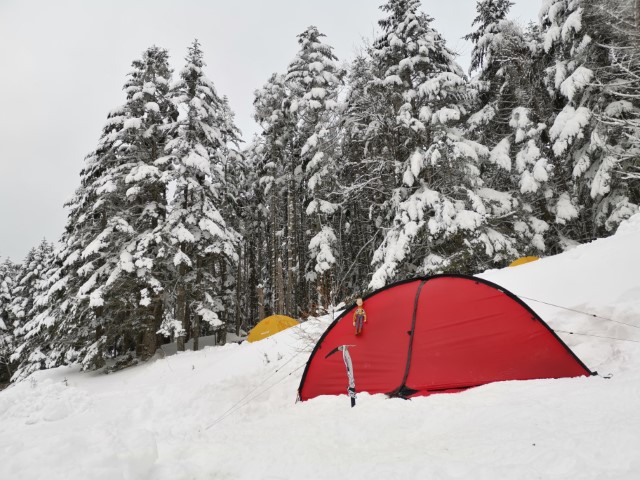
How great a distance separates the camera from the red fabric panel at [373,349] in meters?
5.33

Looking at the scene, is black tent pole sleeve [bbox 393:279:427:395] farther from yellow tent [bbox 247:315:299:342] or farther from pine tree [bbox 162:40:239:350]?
pine tree [bbox 162:40:239:350]

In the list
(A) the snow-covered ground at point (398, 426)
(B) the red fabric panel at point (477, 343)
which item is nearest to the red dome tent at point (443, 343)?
(B) the red fabric panel at point (477, 343)

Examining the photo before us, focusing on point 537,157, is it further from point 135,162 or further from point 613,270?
point 135,162

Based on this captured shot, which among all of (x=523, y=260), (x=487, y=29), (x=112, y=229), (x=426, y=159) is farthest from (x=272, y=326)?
(x=487, y=29)

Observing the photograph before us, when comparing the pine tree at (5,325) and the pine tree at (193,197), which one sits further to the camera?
the pine tree at (5,325)

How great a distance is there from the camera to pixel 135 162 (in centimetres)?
1558

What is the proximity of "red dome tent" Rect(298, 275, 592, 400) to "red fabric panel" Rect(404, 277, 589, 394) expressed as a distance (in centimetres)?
1

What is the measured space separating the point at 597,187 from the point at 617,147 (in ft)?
4.66

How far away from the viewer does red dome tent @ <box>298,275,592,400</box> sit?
474 cm

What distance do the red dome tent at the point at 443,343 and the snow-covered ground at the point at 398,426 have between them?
44 centimetres

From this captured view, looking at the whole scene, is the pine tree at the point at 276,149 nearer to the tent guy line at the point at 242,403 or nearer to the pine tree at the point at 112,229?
the pine tree at the point at 112,229

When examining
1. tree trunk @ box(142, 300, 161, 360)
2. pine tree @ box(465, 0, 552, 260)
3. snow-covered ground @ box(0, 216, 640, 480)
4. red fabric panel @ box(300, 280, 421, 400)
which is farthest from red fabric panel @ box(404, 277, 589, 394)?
tree trunk @ box(142, 300, 161, 360)

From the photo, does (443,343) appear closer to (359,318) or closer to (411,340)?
(411,340)

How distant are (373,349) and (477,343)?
1.51 metres
